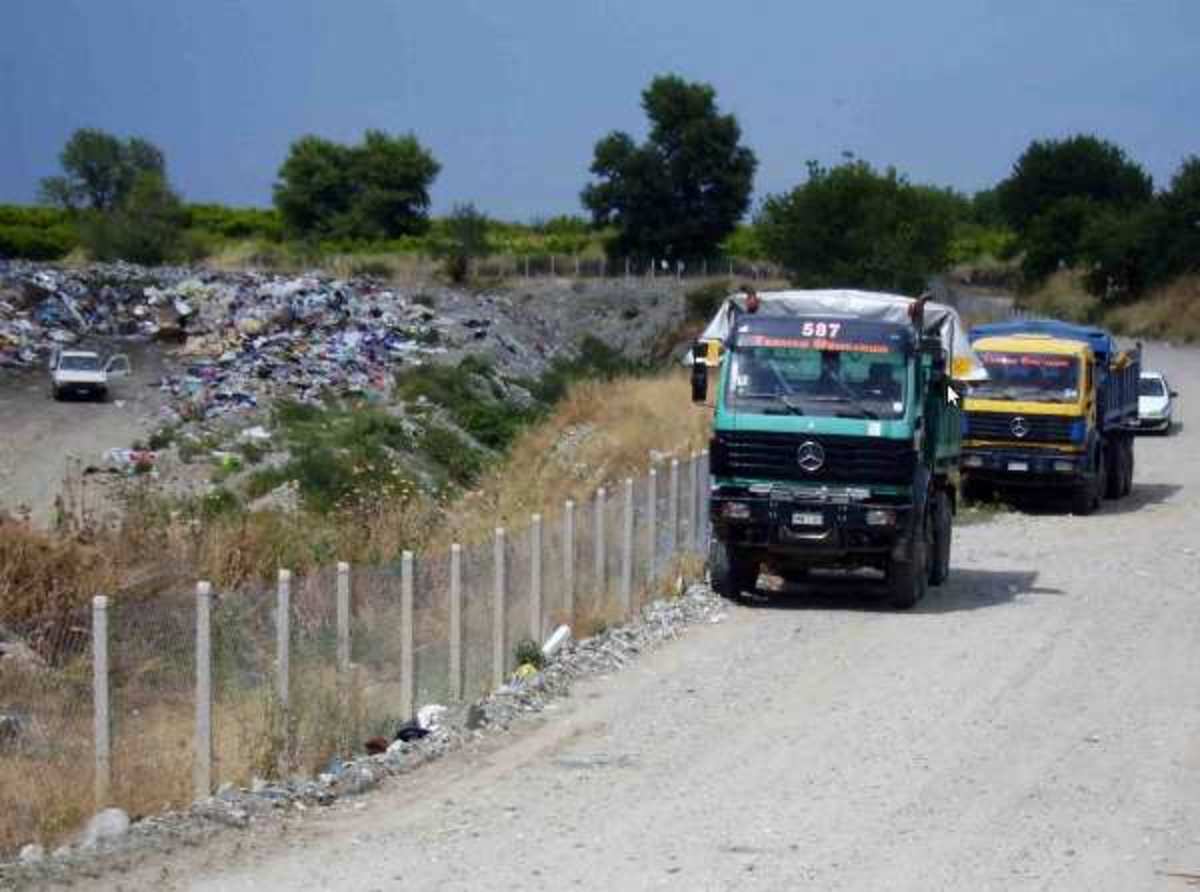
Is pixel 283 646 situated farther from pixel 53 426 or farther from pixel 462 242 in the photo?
→ pixel 462 242

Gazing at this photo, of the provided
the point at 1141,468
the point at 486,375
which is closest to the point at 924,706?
the point at 1141,468

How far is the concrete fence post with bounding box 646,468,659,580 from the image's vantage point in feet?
70.8

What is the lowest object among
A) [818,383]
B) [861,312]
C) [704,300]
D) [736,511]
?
[736,511]

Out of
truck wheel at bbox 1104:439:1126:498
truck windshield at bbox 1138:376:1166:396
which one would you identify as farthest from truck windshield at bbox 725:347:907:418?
truck windshield at bbox 1138:376:1166:396

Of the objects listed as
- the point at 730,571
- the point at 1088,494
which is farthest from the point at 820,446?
the point at 1088,494

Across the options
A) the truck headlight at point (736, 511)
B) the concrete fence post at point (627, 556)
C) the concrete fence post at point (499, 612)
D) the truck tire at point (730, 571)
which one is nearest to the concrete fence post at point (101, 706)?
the concrete fence post at point (499, 612)

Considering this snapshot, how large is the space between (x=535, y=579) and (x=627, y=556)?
3.12 meters

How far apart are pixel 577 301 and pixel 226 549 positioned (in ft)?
229

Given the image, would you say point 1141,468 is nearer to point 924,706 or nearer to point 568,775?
point 924,706

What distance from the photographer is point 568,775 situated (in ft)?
42.7

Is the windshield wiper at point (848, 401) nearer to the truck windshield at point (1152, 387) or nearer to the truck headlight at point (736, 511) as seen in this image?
the truck headlight at point (736, 511)

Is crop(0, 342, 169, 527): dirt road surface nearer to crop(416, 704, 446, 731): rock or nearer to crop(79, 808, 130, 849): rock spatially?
crop(416, 704, 446, 731): rock

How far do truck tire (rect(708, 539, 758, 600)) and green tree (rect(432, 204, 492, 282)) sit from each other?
74725mm

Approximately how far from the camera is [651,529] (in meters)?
21.8
